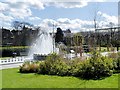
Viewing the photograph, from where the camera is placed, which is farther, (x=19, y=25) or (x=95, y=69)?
(x=19, y=25)

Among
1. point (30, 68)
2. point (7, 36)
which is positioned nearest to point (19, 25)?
point (7, 36)

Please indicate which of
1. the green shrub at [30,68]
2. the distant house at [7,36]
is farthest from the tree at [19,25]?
the green shrub at [30,68]

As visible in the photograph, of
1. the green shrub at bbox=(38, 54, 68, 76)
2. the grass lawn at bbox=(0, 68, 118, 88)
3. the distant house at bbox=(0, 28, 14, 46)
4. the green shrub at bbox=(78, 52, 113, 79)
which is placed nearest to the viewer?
the grass lawn at bbox=(0, 68, 118, 88)

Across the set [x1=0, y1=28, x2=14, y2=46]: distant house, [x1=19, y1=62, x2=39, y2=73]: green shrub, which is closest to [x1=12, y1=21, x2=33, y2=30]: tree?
[x1=0, y1=28, x2=14, y2=46]: distant house

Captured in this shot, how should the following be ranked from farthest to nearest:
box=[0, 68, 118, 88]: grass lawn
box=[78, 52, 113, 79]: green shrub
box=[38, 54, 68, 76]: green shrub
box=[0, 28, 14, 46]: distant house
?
box=[0, 28, 14, 46]: distant house, box=[38, 54, 68, 76]: green shrub, box=[78, 52, 113, 79]: green shrub, box=[0, 68, 118, 88]: grass lawn

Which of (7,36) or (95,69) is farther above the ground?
(7,36)

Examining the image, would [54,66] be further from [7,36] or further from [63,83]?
[7,36]

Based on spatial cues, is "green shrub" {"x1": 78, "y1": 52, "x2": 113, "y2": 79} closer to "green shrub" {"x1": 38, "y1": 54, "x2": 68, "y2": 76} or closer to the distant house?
"green shrub" {"x1": 38, "y1": 54, "x2": 68, "y2": 76}

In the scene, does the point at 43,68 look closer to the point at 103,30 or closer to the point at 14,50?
the point at 14,50

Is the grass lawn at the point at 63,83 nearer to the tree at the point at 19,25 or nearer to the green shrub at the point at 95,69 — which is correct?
the green shrub at the point at 95,69

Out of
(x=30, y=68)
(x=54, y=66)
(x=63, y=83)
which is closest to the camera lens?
(x=63, y=83)

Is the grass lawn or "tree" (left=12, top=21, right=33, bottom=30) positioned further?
"tree" (left=12, top=21, right=33, bottom=30)

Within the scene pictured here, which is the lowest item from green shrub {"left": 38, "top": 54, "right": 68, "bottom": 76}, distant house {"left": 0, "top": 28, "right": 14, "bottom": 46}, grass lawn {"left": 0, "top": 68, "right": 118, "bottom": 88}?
grass lawn {"left": 0, "top": 68, "right": 118, "bottom": 88}

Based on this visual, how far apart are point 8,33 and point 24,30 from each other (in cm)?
460
